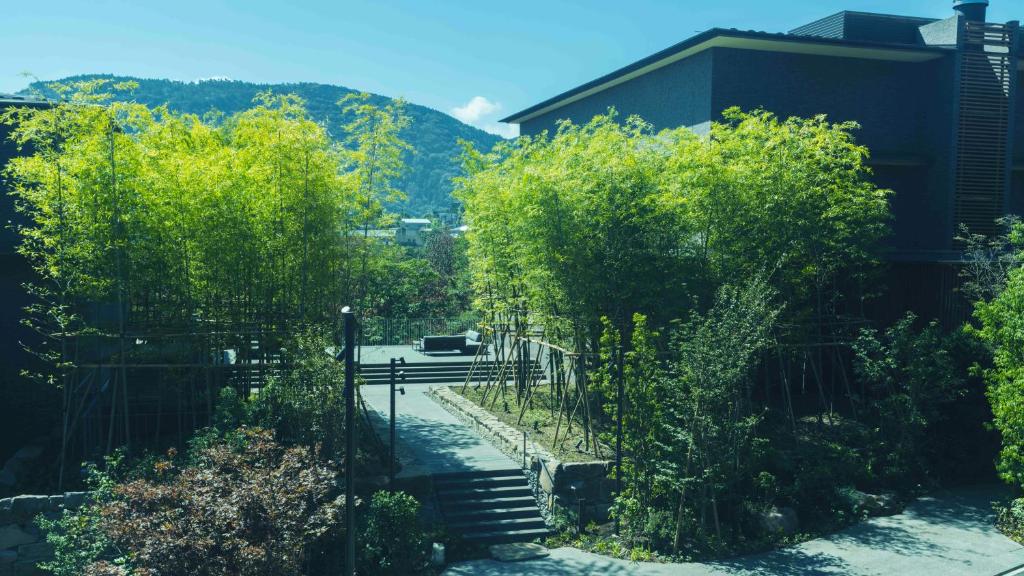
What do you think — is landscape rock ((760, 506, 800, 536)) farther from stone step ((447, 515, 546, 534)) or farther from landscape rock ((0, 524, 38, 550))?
landscape rock ((0, 524, 38, 550))

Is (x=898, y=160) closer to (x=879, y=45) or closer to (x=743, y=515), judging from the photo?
(x=879, y=45)

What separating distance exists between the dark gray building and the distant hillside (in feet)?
272

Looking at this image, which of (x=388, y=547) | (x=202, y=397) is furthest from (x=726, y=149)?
(x=202, y=397)

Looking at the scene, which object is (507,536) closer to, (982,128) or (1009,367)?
(1009,367)

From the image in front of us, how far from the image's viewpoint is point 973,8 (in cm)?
1841

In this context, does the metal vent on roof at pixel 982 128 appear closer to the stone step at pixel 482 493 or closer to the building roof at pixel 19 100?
the stone step at pixel 482 493

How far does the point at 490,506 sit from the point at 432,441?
114 inches

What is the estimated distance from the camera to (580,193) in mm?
13109

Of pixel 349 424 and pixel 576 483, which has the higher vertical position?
pixel 349 424

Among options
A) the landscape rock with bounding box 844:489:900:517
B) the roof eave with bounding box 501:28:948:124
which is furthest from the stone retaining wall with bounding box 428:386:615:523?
the roof eave with bounding box 501:28:948:124

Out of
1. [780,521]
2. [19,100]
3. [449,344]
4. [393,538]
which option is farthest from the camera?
[449,344]

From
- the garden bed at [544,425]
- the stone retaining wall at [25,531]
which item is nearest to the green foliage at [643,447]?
the garden bed at [544,425]

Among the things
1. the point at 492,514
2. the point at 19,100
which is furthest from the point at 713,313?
the point at 19,100

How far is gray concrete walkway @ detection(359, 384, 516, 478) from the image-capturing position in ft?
43.0
